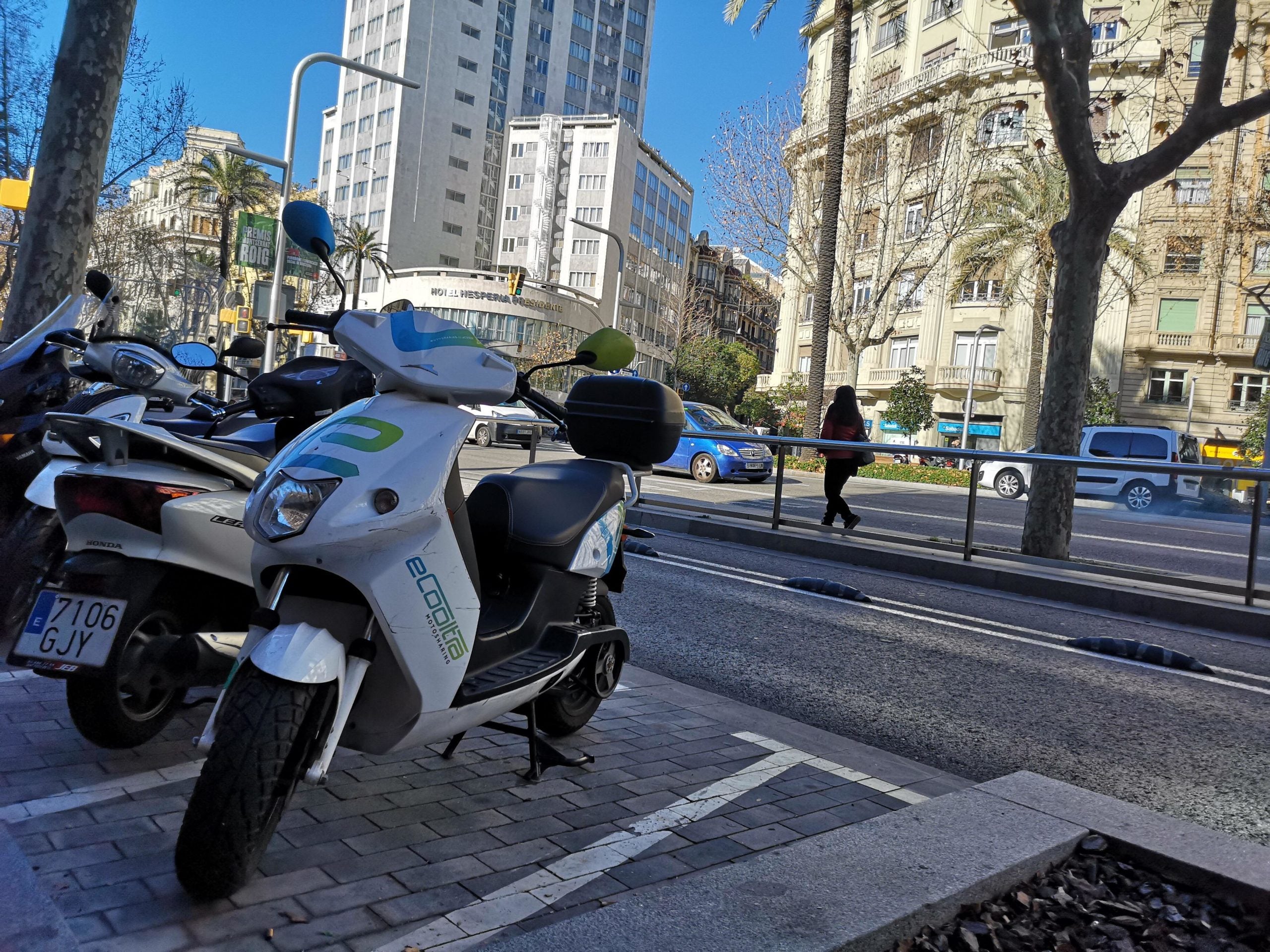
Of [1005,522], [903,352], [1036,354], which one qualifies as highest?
[903,352]

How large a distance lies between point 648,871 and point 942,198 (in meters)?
33.8

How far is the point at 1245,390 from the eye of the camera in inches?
1891

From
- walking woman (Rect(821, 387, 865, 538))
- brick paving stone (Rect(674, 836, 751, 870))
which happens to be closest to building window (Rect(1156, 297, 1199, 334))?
walking woman (Rect(821, 387, 865, 538))

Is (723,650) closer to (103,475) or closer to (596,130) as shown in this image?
(103,475)

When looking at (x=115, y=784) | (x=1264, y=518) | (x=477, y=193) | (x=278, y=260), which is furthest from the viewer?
(x=477, y=193)

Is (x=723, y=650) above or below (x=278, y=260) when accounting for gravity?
below

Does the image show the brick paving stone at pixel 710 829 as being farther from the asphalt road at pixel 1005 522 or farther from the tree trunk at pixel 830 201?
the tree trunk at pixel 830 201

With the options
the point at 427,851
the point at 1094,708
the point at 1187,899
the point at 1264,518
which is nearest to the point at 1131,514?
the point at 1264,518

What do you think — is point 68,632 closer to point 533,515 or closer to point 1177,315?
point 533,515

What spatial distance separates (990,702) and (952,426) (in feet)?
164

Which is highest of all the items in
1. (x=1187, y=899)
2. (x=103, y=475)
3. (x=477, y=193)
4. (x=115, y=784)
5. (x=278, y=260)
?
(x=477, y=193)

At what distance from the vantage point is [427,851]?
2.90 meters

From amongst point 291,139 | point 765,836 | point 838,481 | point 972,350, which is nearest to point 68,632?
point 765,836

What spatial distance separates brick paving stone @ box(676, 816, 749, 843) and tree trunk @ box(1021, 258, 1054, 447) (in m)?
37.1
